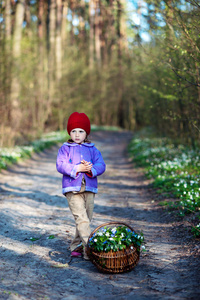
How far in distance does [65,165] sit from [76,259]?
1254mm

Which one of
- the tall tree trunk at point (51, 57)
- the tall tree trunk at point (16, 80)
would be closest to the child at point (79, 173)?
the tall tree trunk at point (16, 80)

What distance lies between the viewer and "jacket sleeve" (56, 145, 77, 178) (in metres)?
4.15

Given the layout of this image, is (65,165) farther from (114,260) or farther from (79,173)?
(114,260)

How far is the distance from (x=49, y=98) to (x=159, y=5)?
53.1ft

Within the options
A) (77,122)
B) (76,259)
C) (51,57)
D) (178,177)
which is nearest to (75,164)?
(77,122)

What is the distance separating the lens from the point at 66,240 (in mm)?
5008

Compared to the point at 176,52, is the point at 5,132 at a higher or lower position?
lower

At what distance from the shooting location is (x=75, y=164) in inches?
169

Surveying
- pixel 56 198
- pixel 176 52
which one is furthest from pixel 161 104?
pixel 56 198

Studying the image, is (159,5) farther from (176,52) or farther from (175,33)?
(176,52)

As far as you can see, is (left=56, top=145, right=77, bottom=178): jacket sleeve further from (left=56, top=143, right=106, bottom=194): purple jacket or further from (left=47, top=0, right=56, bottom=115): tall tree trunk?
(left=47, top=0, right=56, bottom=115): tall tree trunk

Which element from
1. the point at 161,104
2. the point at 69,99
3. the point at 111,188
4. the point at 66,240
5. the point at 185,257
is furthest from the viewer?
the point at 69,99

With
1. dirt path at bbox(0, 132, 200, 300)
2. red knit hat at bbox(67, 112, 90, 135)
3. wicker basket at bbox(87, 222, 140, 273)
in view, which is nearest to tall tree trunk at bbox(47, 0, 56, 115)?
dirt path at bbox(0, 132, 200, 300)

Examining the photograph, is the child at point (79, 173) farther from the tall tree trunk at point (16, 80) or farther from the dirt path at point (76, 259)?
the tall tree trunk at point (16, 80)
